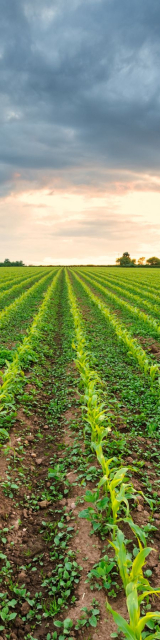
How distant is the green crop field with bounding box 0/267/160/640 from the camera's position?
9.47ft

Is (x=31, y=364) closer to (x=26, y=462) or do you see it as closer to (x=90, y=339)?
(x=90, y=339)

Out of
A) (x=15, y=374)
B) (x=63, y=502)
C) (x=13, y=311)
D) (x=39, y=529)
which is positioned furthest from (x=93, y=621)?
(x=13, y=311)

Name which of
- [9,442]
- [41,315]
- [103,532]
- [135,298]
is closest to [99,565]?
[103,532]

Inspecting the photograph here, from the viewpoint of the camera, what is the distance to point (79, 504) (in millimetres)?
4113

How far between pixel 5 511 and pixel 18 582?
84cm

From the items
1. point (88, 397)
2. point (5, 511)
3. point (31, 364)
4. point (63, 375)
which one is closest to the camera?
point (5, 511)

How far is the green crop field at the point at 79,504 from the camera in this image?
114 inches

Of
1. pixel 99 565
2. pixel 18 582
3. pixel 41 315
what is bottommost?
pixel 18 582

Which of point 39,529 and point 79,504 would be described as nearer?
point 39,529

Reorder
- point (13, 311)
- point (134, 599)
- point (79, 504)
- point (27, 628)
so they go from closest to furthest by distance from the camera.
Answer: point (134, 599)
point (27, 628)
point (79, 504)
point (13, 311)

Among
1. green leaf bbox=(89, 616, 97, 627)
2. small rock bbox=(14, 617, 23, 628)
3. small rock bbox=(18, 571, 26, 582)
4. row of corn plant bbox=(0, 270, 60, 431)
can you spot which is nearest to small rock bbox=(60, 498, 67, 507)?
small rock bbox=(18, 571, 26, 582)

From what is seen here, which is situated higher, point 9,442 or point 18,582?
point 9,442

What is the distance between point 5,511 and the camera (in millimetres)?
4039

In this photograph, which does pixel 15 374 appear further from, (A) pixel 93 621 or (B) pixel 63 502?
(A) pixel 93 621
